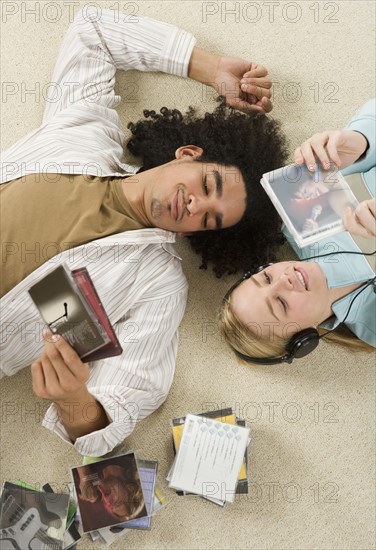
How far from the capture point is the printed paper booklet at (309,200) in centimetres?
167

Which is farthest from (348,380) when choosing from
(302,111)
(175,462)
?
(302,111)

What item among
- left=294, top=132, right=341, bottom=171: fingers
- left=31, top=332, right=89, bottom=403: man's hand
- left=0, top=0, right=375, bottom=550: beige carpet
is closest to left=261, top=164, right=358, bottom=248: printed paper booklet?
left=294, top=132, right=341, bottom=171: fingers

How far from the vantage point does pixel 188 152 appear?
6.27 ft

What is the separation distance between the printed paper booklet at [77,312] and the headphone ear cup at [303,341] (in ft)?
2.21

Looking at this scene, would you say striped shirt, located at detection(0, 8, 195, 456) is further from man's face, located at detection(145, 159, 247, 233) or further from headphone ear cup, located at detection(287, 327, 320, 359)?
headphone ear cup, located at detection(287, 327, 320, 359)

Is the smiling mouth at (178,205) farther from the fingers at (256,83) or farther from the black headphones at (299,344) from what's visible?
the fingers at (256,83)

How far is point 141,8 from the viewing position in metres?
2.25

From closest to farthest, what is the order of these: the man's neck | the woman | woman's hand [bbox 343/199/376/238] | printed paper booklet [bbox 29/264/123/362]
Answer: printed paper booklet [bbox 29/264/123/362] < woman's hand [bbox 343/199/376/238] < the woman < the man's neck

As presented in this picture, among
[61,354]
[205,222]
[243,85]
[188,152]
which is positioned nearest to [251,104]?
[243,85]

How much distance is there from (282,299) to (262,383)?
0.52 metres

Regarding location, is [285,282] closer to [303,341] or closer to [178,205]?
[303,341]

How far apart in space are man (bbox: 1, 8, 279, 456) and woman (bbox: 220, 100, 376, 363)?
0.83ft

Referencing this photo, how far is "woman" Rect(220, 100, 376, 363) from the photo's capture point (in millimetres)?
1729

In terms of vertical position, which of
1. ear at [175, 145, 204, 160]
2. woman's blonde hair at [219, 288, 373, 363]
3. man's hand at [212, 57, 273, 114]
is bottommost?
woman's blonde hair at [219, 288, 373, 363]
